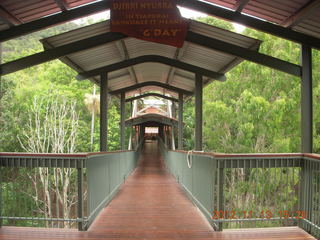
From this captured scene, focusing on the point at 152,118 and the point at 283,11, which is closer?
the point at 283,11

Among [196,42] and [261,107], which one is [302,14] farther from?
[261,107]

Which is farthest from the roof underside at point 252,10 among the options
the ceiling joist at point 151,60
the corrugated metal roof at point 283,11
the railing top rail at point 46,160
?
the ceiling joist at point 151,60

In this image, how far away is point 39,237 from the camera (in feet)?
14.3

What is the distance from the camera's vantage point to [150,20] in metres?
5.64

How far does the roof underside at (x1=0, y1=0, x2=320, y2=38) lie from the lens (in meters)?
4.80

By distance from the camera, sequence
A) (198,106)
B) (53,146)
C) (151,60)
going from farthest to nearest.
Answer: (53,146) → (198,106) → (151,60)

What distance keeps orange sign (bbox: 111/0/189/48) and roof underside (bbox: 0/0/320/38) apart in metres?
0.69

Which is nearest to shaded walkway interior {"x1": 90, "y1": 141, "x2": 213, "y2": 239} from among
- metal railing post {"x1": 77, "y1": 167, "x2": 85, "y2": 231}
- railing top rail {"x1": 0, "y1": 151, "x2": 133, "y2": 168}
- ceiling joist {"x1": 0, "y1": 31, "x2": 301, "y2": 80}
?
metal railing post {"x1": 77, "y1": 167, "x2": 85, "y2": 231}

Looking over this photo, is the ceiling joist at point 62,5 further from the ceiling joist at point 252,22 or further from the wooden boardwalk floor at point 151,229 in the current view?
the wooden boardwalk floor at point 151,229

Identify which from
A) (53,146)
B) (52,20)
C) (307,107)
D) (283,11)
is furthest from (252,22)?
(53,146)

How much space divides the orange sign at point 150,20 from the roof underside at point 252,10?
0.69 m

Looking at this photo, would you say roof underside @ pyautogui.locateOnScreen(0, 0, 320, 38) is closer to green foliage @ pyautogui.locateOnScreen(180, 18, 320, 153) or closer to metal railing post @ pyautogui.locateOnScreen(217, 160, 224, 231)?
metal railing post @ pyautogui.locateOnScreen(217, 160, 224, 231)

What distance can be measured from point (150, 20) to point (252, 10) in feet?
6.20

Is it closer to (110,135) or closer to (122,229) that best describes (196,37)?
(122,229)
